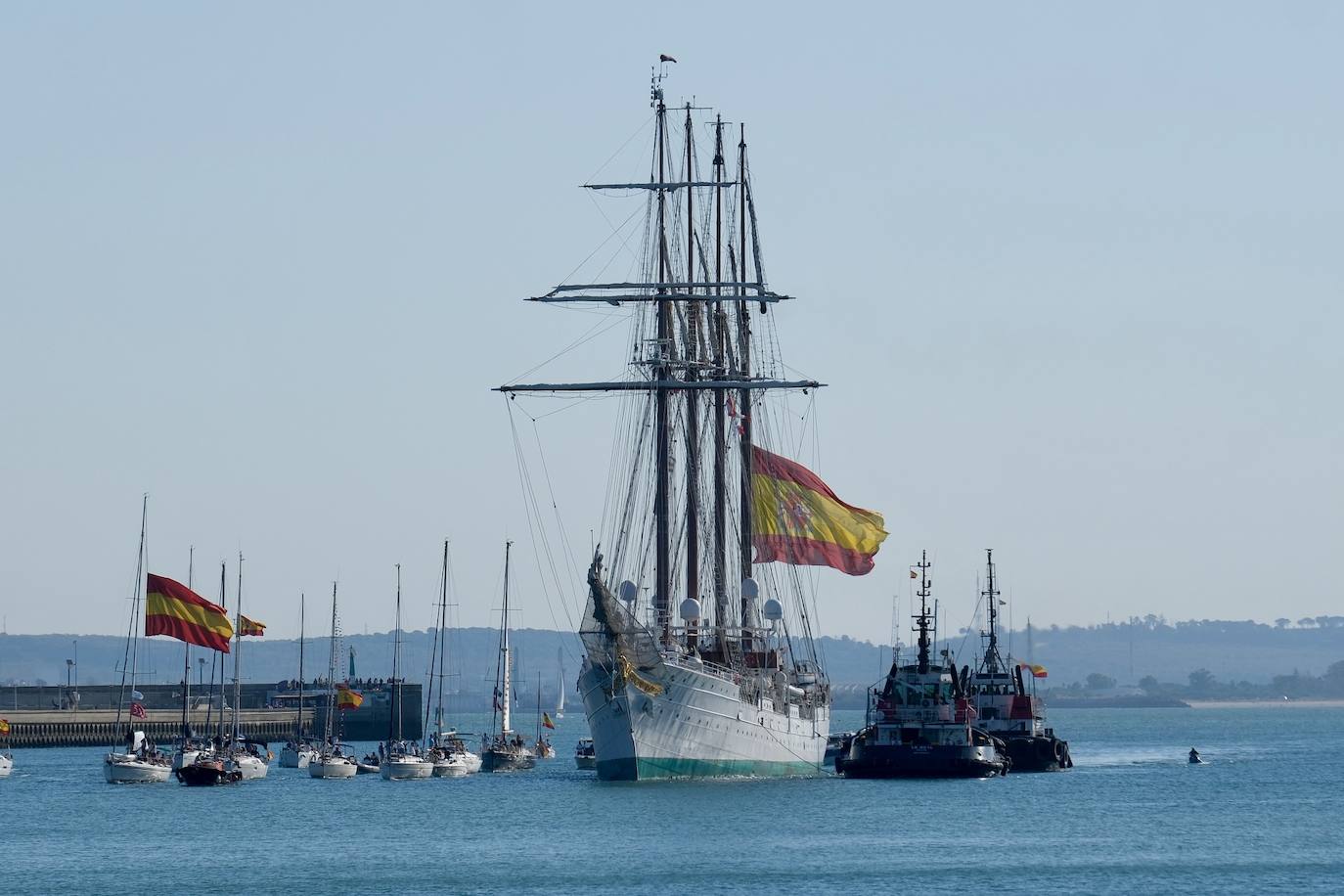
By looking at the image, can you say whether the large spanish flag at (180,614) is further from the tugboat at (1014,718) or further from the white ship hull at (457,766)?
the tugboat at (1014,718)

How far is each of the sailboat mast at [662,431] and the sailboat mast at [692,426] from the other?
1.66 m

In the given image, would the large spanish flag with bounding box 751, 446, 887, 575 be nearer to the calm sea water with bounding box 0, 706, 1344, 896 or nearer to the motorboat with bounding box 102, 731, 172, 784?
the calm sea water with bounding box 0, 706, 1344, 896

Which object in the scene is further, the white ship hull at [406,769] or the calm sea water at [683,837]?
the white ship hull at [406,769]

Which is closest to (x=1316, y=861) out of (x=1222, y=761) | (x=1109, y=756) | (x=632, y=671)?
(x=632, y=671)

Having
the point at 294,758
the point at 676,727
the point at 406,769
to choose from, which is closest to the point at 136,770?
the point at 406,769

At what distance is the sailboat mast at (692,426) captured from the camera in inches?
4980

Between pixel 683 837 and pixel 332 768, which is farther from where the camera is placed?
pixel 332 768

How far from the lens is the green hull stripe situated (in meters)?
115

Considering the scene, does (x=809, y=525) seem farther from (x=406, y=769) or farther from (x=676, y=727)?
(x=406, y=769)

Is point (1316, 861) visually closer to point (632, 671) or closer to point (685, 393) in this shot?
point (632, 671)

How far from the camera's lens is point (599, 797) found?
115 meters

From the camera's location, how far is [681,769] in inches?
→ 4555

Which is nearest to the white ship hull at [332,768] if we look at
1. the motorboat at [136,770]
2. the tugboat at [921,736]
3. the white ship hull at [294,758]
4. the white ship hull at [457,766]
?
the white ship hull at [457,766]

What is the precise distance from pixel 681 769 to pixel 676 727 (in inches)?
82.9
